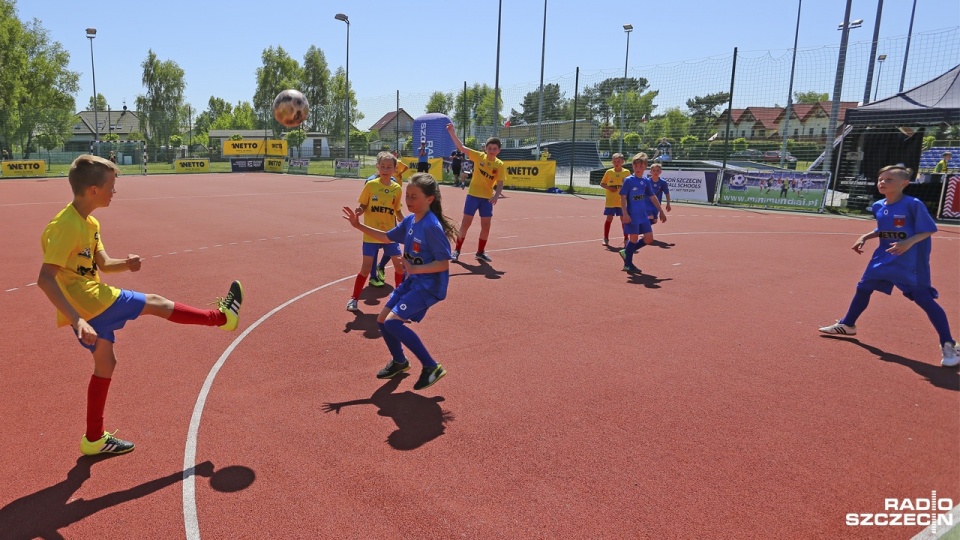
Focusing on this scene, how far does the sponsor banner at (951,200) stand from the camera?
16.4 meters

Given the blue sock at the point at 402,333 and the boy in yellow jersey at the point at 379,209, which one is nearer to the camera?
the blue sock at the point at 402,333

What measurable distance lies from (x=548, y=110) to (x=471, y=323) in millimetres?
34762

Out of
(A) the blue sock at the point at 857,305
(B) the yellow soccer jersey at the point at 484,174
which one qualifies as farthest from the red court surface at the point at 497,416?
(B) the yellow soccer jersey at the point at 484,174

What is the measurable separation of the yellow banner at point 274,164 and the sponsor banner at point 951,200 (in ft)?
130

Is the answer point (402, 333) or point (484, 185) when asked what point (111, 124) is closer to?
point (484, 185)

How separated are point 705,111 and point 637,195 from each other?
73.7 feet

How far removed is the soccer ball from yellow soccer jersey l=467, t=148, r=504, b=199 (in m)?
4.08

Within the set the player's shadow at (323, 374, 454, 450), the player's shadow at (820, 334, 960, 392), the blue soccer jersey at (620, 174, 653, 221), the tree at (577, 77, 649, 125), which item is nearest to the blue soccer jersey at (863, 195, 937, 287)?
the player's shadow at (820, 334, 960, 392)

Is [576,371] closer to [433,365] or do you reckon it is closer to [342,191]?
[433,365]

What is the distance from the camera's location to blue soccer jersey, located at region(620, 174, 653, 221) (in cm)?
921

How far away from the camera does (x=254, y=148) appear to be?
2137 inches

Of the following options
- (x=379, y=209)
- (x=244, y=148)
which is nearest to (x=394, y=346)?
(x=379, y=209)

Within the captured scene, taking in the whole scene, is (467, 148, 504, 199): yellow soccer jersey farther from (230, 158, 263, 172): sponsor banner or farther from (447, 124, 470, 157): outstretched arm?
(230, 158, 263, 172): sponsor banner

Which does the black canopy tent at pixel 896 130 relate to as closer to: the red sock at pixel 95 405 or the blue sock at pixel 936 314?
the blue sock at pixel 936 314
